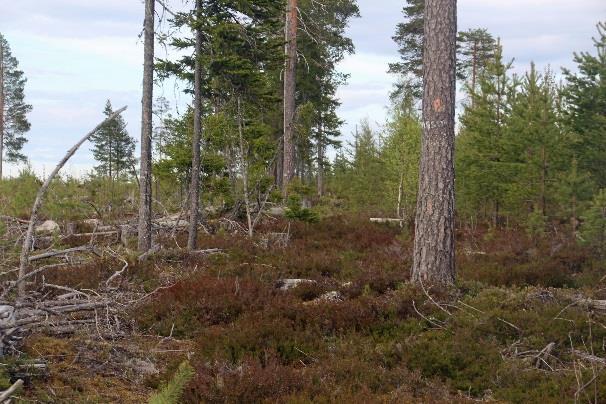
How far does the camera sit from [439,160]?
8.55 metres

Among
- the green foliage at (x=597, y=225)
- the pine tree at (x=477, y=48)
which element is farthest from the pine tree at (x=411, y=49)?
the green foliage at (x=597, y=225)

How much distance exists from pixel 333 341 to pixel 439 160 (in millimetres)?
3470

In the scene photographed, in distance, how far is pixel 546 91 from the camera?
50.8 ft

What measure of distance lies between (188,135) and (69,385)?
39.9 ft

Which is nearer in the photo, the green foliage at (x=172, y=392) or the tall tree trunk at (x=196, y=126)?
the green foliage at (x=172, y=392)

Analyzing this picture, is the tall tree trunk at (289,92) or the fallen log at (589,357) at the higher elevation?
the tall tree trunk at (289,92)

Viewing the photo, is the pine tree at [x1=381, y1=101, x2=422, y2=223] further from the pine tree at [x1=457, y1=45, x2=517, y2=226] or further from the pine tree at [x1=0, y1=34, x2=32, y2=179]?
the pine tree at [x1=0, y1=34, x2=32, y2=179]

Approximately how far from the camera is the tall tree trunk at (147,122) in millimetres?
11766

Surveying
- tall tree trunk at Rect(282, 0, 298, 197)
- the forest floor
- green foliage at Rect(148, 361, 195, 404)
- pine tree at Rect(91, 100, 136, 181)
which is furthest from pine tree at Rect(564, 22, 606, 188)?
pine tree at Rect(91, 100, 136, 181)

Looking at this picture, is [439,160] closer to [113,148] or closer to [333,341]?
[333,341]

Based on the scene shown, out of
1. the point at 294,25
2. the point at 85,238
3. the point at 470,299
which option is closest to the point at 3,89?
the point at 294,25

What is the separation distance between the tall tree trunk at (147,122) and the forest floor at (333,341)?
1407 millimetres

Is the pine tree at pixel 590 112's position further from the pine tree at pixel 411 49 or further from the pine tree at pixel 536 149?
the pine tree at pixel 411 49

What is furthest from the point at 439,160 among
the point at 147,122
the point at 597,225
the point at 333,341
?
the point at 147,122
